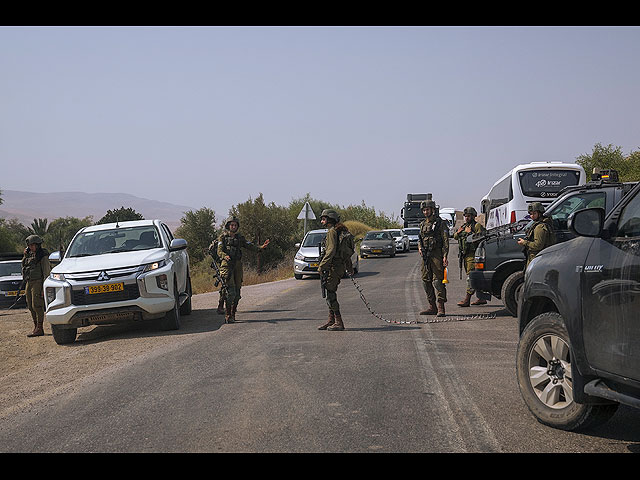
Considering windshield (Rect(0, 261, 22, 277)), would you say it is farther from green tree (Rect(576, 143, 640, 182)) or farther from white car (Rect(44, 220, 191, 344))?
green tree (Rect(576, 143, 640, 182))

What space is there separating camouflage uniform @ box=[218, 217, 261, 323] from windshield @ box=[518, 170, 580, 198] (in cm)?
1468

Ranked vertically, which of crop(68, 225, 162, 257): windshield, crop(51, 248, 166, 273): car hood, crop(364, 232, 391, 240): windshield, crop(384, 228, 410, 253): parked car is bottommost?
crop(384, 228, 410, 253): parked car

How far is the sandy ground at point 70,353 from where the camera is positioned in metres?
7.58

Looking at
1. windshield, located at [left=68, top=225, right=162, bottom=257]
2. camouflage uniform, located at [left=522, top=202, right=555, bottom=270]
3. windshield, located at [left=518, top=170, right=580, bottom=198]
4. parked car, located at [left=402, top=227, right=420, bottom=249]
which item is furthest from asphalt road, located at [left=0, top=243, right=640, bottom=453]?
parked car, located at [left=402, top=227, right=420, bottom=249]

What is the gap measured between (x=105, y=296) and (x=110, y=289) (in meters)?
0.13

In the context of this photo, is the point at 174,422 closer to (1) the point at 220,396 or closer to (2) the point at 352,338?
(1) the point at 220,396

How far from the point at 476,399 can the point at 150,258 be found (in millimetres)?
6928

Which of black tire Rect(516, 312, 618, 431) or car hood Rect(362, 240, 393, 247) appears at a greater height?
black tire Rect(516, 312, 618, 431)

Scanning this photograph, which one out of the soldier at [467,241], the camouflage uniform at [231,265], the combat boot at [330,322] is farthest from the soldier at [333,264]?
the soldier at [467,241]

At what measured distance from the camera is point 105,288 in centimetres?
1081

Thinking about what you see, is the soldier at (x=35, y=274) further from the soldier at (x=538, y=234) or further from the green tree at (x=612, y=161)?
the green tree at (x=612, y=161)

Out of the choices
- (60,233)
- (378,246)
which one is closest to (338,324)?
(378,246)

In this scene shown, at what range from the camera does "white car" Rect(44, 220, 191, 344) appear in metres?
10.8
